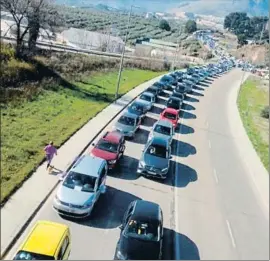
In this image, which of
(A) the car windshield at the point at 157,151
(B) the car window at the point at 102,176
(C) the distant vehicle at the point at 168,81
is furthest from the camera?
(C) the distant vehicle at the point at 168,81

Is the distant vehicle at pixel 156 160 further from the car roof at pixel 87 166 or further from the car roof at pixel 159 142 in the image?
the car roof at pixel 87 166

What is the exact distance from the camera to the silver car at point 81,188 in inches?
430

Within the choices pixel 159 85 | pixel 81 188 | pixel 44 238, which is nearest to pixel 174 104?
pixel 159 85

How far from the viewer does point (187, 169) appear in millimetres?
18250

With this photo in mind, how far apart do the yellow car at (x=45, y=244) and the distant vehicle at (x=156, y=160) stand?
755 centimetres

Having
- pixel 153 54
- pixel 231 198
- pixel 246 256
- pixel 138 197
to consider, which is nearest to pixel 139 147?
pixel 138 197

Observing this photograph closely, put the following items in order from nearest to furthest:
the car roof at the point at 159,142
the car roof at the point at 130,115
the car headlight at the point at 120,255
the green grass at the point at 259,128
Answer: the green grass at the point at 259,128 < the car headlight at the point at 120,255 < the car roof at the point at 159,142 < the car roof at the point at 130,115

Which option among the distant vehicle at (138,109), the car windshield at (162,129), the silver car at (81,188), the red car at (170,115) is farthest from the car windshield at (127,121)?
the silver car at (81,188)

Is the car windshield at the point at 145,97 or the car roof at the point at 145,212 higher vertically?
the car roof at the point at 145,212

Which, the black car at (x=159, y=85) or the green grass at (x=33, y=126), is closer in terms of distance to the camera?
the green grass at (x=33, y=126)

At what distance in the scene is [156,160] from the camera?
16656 mm

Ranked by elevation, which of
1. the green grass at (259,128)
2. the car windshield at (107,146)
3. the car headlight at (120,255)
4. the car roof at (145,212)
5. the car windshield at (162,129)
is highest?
the green grass at (259,128)

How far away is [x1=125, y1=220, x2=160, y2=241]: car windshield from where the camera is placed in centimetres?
1030

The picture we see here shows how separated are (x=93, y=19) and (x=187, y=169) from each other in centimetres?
6820
